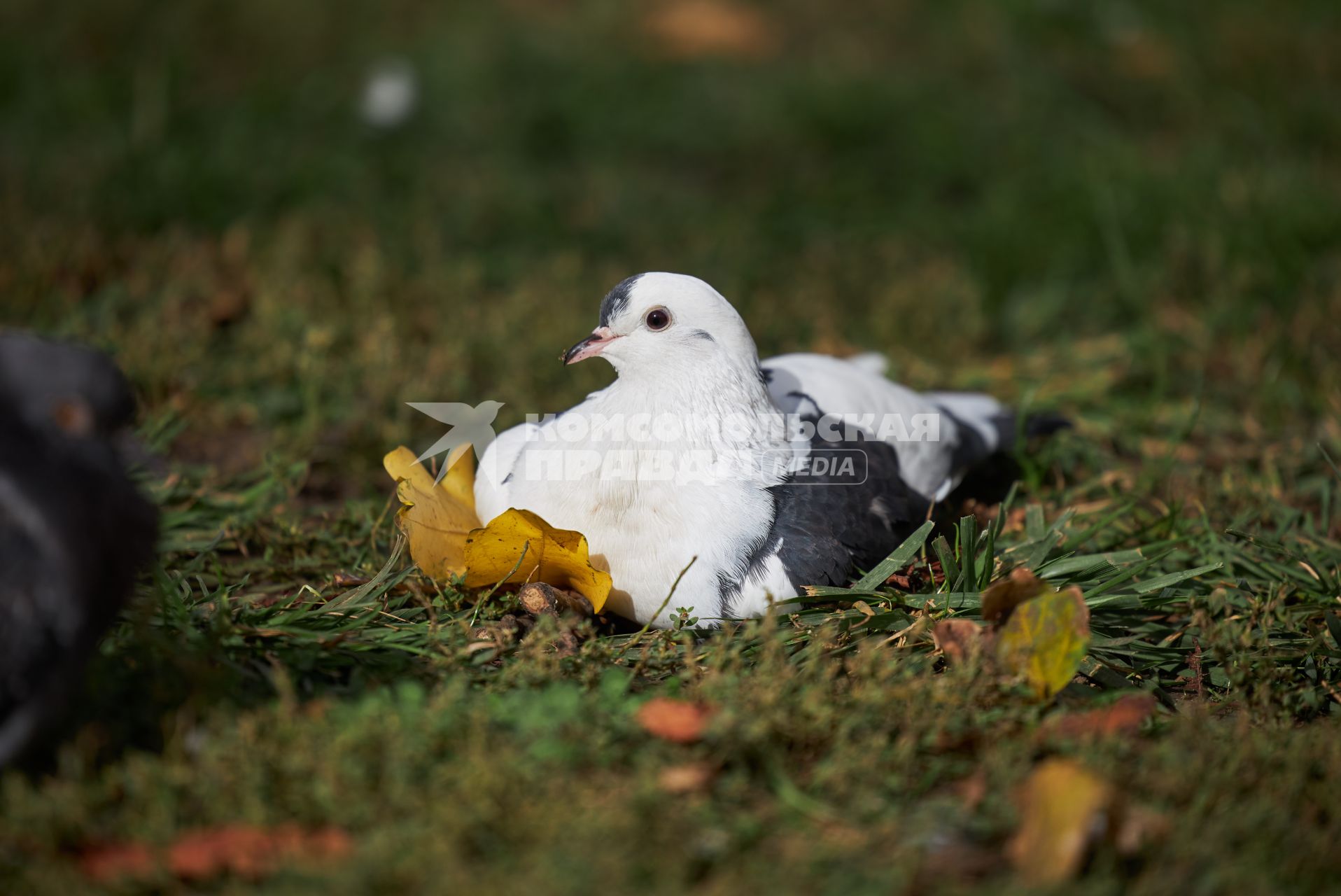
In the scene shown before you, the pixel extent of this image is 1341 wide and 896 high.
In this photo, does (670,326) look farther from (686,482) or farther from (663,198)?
(663,198)

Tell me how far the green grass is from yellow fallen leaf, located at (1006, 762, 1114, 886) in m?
0.04

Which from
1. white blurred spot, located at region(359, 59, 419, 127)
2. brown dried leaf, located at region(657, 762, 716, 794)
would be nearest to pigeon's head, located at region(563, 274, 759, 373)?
brown dried leaf, located at region(657, 762, 716, 794)

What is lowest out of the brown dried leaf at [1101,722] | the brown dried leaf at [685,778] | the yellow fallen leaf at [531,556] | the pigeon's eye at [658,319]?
the brown dried leaf at [1101,722]

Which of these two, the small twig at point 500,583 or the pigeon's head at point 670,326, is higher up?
the pigeon's head at point 670,326

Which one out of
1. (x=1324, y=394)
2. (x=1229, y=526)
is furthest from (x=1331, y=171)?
(x=1229, y=526)

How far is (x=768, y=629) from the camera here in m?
2.58

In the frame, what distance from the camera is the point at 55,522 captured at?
6.53 feet

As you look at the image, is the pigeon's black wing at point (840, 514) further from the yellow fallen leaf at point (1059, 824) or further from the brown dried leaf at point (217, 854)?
the brown dried leaf at point (217, 854)

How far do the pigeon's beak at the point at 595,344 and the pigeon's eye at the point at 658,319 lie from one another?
10cm

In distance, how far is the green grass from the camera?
2072 millimetres

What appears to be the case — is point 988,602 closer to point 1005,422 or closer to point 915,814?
point 915,814

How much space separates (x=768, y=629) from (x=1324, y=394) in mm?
3205

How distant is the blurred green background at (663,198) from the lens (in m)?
4.60

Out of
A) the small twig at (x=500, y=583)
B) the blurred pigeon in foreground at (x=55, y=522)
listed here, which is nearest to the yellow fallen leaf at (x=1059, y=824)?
the small twig at (x=500, y=583)
